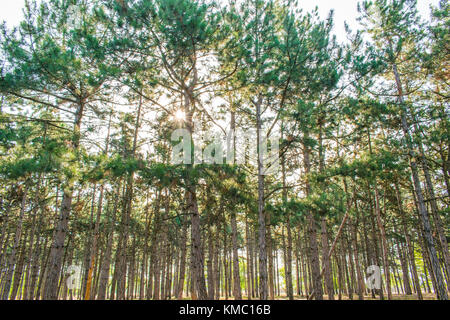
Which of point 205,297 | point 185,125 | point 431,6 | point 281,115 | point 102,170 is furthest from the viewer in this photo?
point 431,6

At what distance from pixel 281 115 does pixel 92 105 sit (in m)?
6.41

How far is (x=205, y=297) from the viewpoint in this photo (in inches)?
265

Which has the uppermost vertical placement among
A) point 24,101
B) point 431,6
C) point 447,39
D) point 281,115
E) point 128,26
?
point 431,6

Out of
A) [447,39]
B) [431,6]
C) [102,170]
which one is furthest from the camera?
[431,6]

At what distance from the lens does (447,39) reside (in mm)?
8617

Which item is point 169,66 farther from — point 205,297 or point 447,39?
point 447,39

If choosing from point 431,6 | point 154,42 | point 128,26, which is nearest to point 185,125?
point 154,42

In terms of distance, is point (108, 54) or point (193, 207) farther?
point (193, 207)

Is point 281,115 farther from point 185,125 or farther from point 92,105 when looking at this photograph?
point 92,105

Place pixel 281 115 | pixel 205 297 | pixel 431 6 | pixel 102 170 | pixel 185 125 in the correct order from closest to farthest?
1. pixel 102 170
2. pixel 205 297
3. pixel 281 115
4. pixel 185 125
5. pixel 431 6

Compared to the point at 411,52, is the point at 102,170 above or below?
below

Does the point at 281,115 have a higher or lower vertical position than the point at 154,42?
lower
